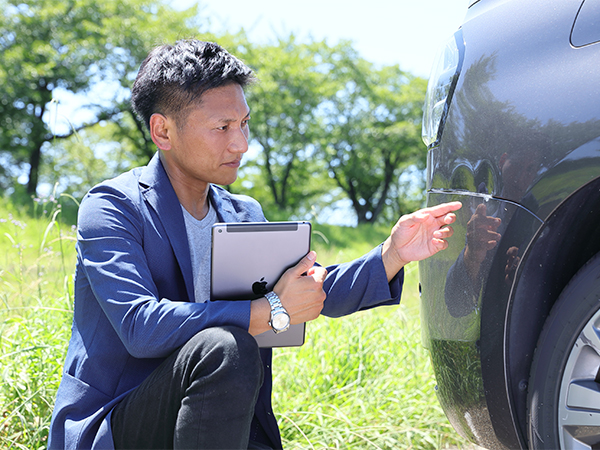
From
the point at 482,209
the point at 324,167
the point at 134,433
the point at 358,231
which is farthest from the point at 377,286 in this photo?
the point at 324,167

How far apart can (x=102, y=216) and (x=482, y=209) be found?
110cm

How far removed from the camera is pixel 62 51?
1620 centimetres

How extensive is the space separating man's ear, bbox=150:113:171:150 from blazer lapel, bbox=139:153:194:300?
0.08 meters

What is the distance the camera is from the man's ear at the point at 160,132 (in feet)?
6.15

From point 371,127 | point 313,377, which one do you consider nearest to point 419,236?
point 313,377

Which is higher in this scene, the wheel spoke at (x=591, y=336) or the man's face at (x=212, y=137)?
the man's face at (x=212, y=137)

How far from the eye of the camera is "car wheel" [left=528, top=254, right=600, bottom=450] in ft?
4.30

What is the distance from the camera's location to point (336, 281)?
189 cm

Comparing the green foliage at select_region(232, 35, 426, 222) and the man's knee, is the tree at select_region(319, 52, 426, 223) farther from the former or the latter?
the man's knee

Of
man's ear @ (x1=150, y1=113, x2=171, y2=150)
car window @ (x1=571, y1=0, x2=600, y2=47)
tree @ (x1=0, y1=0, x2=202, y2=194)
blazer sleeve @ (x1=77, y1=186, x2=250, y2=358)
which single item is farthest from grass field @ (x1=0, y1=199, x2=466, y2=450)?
tree @ (x1=0, y1=0, x2=202, y2=194)

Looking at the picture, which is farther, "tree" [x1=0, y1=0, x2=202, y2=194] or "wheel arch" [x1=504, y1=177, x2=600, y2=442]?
"tree" [x1=0, y1=0, x2=202, y2=194]

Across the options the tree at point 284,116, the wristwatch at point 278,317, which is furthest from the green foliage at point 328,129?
the wristwatch at point 278,317

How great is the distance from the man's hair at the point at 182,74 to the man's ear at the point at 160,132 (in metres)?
0.03

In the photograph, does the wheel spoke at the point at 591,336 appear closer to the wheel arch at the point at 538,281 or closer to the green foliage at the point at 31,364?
the wheel arch at the point at 538,281
